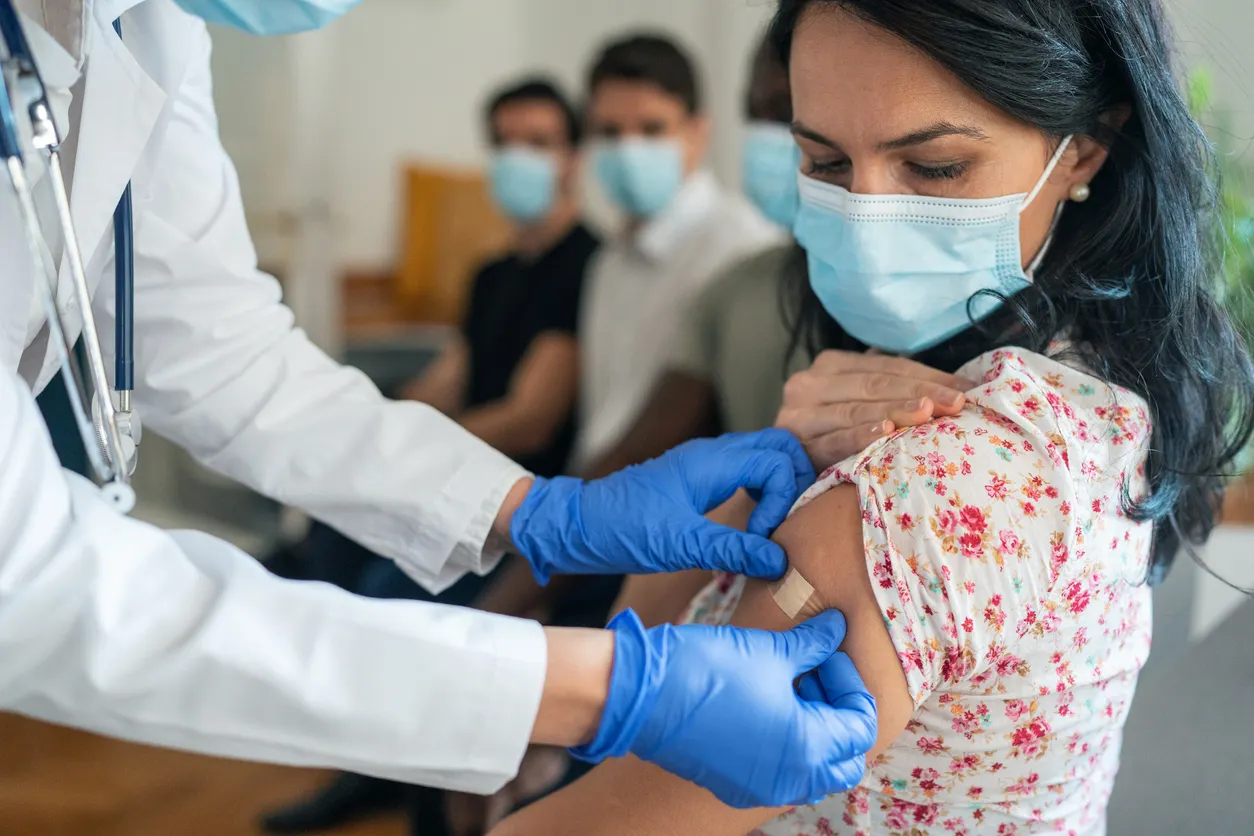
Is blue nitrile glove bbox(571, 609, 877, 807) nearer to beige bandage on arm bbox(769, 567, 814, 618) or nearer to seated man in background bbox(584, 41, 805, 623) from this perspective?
beige bandage on arm bbox(769, 567, 814, 618)

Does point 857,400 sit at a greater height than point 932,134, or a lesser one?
lesser

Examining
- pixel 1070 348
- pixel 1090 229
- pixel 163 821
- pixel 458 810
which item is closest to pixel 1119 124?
pixel 1090 229

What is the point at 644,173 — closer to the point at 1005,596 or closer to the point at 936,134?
the point at 936,134

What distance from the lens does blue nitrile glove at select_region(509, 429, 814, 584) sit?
1033mm

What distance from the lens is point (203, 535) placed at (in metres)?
0.85

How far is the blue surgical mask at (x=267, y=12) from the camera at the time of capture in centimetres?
104

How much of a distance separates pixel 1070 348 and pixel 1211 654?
0.52m

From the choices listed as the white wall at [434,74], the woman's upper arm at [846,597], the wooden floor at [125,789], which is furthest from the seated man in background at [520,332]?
the woman's upper arm at [846,597]

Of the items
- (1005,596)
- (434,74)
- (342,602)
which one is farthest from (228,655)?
(434,74)

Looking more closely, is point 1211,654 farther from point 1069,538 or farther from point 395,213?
point 395,213

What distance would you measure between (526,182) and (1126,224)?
6.55 feet

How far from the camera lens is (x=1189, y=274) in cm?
103

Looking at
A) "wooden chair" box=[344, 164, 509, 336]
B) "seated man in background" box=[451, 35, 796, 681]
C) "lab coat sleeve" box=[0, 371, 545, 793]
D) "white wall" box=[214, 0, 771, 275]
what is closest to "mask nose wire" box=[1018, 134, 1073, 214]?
"lab coat sleeve" box=[0, 371, 545, 793]

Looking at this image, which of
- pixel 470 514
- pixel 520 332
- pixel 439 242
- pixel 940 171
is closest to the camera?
pixel 940 171
